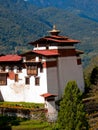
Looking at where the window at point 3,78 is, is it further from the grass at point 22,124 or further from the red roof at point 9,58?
the grass at point 22,124

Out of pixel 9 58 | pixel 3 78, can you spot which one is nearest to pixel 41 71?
pixel 9 58

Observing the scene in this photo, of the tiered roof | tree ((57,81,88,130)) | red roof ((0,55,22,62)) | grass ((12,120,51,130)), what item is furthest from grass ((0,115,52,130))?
the tiered roof

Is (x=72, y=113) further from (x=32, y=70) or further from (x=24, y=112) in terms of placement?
(x=32, y=70)

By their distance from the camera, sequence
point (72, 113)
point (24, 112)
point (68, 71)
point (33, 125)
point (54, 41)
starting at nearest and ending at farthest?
point (72, 113), point (33, 125), point (24, 112), point (54, 41), point (68, 71)

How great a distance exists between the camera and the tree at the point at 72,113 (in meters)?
40.8

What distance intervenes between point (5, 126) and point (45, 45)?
14436mm

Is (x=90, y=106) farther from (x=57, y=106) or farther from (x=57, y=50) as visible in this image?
(x=57, y=50)

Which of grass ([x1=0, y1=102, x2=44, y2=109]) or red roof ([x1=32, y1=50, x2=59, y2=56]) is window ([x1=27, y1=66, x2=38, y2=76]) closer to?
red roof ([x1=32, y1=50, x2=59, y2=56])

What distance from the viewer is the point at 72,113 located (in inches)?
1644

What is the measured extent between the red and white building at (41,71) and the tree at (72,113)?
10464mm

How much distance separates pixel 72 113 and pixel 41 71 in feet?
47.6

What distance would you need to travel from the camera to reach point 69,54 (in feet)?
197

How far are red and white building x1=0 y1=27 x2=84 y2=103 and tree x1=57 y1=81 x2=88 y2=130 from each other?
34.3 ft

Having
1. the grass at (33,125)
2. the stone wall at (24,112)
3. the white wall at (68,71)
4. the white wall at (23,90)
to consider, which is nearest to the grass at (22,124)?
the grass at (33,125)
